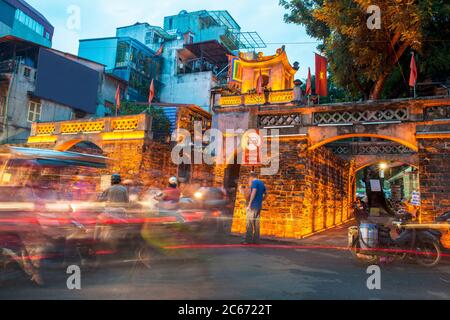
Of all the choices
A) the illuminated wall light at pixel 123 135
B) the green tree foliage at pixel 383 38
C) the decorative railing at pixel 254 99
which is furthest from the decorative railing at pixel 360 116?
the decorative railing at pixel 254 99

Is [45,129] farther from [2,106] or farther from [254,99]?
[254,99]

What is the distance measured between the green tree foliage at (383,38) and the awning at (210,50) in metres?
13.8

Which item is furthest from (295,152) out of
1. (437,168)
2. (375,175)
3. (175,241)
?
(375,175)

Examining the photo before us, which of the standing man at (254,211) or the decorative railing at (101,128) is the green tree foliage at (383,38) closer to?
the standing man at (254,211)

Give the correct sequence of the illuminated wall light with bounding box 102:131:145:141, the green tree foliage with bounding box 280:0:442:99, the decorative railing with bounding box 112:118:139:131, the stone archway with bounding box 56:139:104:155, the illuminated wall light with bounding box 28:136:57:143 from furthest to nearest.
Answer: the illuminated wall light with bounding box 28:136:57:143
the stone archway with bounding box 56:139:104:155
the decorative railing with bounding box 112:118:139:131
the illuminated wall light with bounding box 102:131:145:141
the green tree foliage with bounding box 280:0:442:99

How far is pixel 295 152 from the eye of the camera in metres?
9.73

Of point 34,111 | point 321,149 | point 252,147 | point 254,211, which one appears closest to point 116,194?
point 254,211

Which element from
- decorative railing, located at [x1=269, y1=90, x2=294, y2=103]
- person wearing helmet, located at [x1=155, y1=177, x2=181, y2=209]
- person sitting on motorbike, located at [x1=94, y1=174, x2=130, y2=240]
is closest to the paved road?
person sitting on motorbike, located at [x1=94, y1=174, x2=130, y2=240]

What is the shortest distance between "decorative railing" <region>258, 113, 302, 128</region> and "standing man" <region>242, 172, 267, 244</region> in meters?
2.75

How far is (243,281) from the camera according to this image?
4.70 meters

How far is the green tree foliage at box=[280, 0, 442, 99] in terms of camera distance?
1252 centimetres

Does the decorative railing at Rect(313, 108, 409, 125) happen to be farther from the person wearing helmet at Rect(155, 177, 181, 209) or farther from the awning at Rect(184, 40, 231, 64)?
the awning at Rect(184, 40, 231, 64)

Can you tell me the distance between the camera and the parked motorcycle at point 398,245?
236 inches
